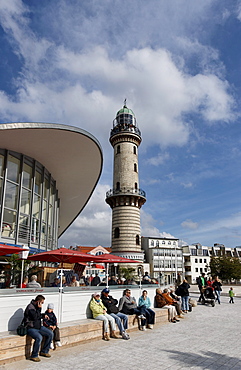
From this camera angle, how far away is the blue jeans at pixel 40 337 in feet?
20.6

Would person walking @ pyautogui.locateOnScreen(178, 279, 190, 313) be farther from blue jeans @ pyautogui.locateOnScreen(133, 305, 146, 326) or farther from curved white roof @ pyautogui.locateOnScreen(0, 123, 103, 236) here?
curved white roof @ pyautogui.locateOnScreen(0, 123, 103, 236)

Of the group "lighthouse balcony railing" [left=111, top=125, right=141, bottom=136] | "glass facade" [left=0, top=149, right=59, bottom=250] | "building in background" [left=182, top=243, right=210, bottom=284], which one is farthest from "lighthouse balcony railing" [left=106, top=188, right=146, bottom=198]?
"building in background" [left=182, top=243, right=210, bottom=284]

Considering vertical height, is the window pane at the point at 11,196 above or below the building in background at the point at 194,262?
above

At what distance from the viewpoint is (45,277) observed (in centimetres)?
1786

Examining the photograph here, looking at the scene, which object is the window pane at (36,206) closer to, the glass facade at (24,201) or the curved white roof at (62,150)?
the glass facade at (24,201)

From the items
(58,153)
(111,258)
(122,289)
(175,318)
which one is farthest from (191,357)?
(58,153)

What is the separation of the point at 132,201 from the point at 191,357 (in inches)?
1291

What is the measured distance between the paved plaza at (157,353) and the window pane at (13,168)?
430 inches

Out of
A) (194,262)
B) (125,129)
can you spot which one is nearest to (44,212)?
(125,129)

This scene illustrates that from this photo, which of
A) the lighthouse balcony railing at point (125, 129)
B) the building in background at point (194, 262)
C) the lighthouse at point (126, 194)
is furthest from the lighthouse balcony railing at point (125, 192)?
the building in background at point (194, 262)

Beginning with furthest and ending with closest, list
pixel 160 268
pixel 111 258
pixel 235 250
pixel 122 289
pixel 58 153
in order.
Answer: pixel 235 250, pixel 160 268, pixel 58 153, pixel 111 258, pixel 122 289

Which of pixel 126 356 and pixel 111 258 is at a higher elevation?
pixel 111 258

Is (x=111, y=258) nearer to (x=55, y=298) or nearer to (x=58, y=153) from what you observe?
(x=55, y=298)

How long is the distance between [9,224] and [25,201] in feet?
5.94
